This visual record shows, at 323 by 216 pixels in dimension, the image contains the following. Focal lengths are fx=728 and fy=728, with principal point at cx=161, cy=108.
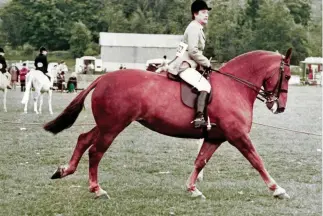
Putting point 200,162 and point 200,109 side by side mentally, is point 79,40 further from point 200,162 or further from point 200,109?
point 200,109

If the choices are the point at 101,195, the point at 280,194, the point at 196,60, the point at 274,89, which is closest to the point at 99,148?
the point at 101,195

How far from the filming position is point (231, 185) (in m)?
12.0

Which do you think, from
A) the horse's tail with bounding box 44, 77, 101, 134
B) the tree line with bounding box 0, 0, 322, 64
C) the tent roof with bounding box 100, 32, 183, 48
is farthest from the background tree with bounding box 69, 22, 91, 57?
the horse's tail with bounding box 44, 77, 101, 134

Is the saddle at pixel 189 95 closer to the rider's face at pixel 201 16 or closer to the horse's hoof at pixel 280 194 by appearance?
the rider's face at pixel 201 16

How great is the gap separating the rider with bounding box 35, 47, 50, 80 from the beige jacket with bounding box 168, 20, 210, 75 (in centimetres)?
1735

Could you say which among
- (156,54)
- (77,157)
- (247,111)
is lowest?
(156,54)

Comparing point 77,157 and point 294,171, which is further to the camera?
point 294,171

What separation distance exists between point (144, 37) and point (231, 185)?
101 metres

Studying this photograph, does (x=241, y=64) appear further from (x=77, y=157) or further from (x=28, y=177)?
(x=28, y=177)

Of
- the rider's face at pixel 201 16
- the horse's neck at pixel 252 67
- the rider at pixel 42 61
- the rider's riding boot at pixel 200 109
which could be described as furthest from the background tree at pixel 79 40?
the rider's riding boot at pixel 200 109

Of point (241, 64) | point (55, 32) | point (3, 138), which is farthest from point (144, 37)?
point (241, 64)

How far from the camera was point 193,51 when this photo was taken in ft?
36.3

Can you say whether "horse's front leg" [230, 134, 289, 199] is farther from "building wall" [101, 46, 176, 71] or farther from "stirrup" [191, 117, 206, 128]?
"building wall" [101, 46, 176, 71]

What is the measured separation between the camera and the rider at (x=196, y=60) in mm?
10797
